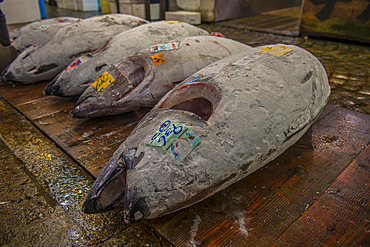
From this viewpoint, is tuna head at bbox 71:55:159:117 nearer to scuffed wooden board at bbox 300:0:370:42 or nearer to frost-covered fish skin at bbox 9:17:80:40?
frost-covered fish skin at bbox 9:17:80:40

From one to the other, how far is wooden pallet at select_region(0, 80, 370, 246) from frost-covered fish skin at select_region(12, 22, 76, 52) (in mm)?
2404

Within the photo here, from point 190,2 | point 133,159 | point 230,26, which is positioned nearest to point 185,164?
point 133,159

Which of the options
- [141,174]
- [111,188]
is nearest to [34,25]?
[111,188]

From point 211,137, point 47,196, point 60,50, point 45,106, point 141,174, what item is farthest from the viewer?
point 60,50

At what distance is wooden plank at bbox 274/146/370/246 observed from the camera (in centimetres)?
128

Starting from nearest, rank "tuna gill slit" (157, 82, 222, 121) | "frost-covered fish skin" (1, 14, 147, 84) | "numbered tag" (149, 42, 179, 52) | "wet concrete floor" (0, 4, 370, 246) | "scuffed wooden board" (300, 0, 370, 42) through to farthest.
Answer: "wet concrete floor" (0, 4, 370, 246) → "tuna gill slit" (157, 82, 222, 121) → "numbered tag" (149, 42, 179, 52) → "frost-covered fish skin" (1, 14, 147, 84) → "scuffed wooden board" (300, 0, 370, 42)

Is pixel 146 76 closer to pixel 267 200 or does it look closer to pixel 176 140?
pixel 176 140

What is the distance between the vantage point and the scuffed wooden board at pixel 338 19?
14.6 ft

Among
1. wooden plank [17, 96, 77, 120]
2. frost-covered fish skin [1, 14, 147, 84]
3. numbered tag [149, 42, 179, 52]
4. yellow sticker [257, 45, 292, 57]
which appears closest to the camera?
yellow sticker [257, 45, 292, 57]

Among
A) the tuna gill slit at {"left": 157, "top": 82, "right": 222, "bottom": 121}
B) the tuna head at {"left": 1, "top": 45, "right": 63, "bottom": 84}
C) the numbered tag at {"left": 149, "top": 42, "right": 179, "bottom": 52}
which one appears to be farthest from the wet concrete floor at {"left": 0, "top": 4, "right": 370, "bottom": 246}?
the numbered tag at {"left": 149, "top": 42, "right": 179, "bottom": 52}

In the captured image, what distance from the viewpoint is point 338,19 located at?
4.71 meters

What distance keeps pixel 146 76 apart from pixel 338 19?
3950 millimetres

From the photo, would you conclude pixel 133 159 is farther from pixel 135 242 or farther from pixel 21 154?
pixel 21 154

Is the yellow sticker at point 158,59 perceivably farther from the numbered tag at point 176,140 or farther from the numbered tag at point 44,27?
the numbered tag at point 44,27
